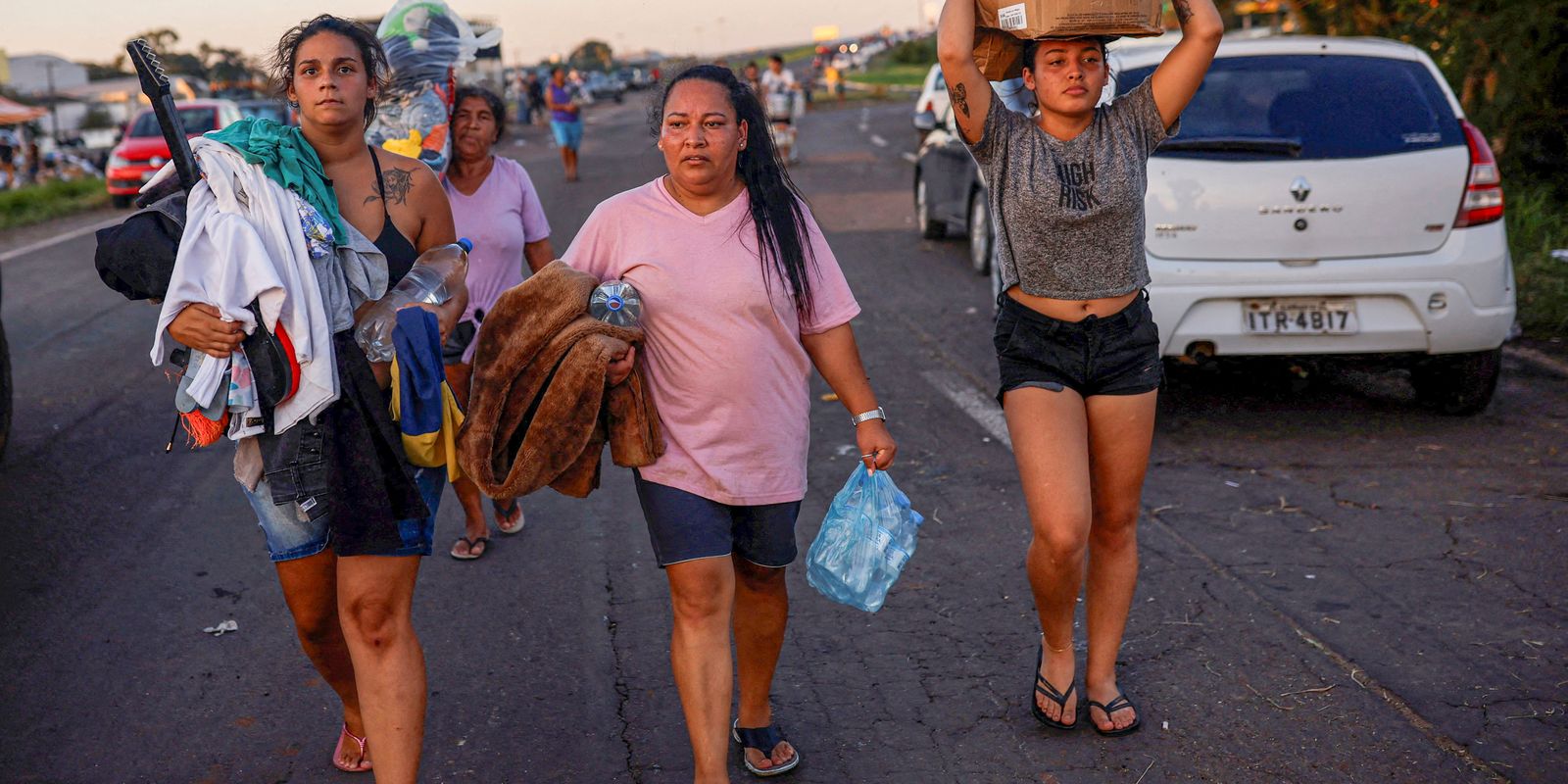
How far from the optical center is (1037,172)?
3.66m

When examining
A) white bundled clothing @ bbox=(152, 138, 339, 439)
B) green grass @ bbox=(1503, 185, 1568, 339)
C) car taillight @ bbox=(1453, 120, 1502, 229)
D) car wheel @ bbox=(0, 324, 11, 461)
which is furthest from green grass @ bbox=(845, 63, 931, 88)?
white bundled clothing @ bbox=(152, 138, 339, 439)

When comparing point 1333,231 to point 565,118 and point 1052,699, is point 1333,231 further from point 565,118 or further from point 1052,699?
point 565,118

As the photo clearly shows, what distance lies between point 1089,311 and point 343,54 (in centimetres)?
199

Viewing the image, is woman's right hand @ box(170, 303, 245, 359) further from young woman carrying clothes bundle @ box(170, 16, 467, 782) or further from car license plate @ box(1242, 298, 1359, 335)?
car license plate @ box(1242, 298, 1359, 335)

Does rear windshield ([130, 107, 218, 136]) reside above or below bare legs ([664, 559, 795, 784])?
below

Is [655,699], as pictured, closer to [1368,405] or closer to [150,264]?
[150,264]

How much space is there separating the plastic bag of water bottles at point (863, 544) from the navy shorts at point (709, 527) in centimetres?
12

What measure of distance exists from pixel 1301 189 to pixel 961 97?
127 inches

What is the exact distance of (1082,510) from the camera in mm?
3670

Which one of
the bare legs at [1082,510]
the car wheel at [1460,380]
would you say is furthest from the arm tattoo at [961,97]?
the car wheel at [1460,380]

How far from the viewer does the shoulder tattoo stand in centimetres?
357

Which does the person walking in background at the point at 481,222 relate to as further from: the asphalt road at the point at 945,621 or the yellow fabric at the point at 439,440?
the yellow fabric at the point at 439,440

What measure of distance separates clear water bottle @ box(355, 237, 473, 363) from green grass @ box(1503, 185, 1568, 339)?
7402mm

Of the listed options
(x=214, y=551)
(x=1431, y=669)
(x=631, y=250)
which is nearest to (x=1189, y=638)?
(x=1431, y=669)
